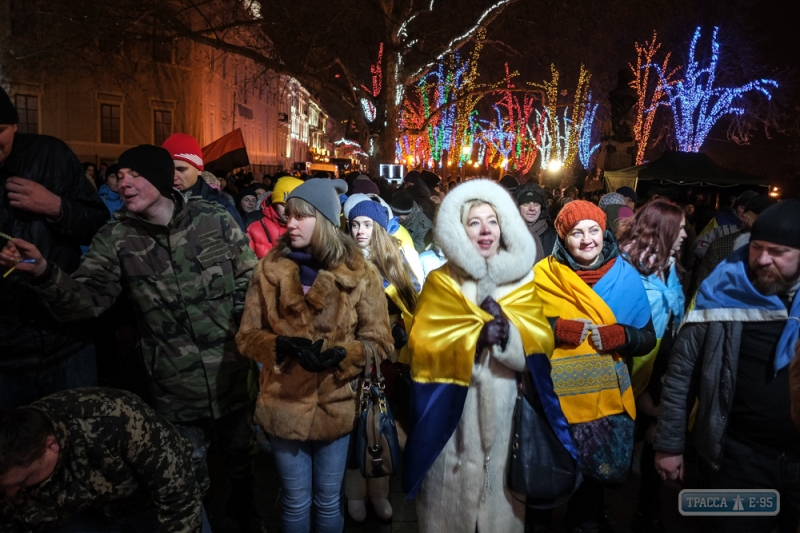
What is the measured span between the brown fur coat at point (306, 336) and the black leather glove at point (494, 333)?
0.70m

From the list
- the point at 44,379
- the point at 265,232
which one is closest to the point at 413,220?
the point at 265,232

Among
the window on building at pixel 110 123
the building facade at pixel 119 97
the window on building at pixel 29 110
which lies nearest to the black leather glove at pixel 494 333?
the building facade at pixel 119 97

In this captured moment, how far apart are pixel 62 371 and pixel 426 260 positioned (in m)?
3.47

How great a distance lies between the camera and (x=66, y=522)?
2.62 meters

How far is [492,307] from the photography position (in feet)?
9.10

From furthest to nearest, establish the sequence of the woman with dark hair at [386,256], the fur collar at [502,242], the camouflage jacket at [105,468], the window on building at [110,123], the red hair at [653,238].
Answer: the window on building at [110,123]
the woman with dark hair at [386,256]
the red hair at [653,238]
the fur collar at [502,242]
the camouflage jacket at [105,468]

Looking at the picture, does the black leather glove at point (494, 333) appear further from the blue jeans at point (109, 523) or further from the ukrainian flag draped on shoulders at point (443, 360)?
the blue jeans at point (109, 523)

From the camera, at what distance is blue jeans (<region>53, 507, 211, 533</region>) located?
264cm

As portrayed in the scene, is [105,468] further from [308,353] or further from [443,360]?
[443,360]

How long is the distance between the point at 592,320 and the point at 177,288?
2.45 meters

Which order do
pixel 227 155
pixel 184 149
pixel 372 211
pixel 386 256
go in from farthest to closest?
pixel 227 155, pixel 184 149, pixel 372 211, pixel 386 256

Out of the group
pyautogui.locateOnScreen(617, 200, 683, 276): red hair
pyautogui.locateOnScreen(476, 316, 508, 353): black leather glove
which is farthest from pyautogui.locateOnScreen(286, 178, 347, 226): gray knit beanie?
pyautogui.locateOnScreen(617, 200, 683, 276): red hair

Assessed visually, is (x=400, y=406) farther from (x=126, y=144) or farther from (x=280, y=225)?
(x=126, y=144)

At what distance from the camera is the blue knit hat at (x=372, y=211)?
15.6 ft
